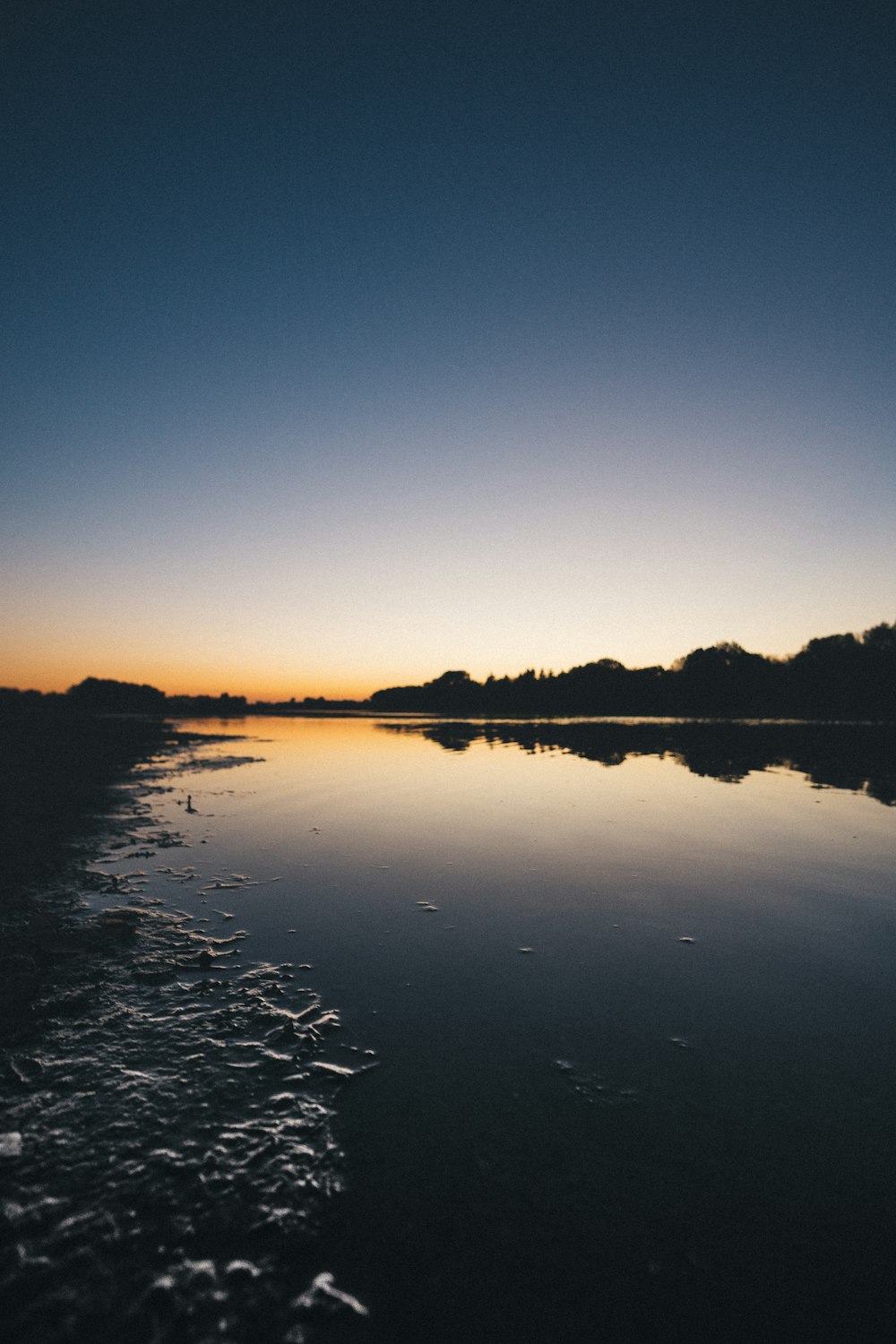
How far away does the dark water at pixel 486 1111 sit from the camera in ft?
12.4

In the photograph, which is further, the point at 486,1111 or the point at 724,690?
the point at 724,690

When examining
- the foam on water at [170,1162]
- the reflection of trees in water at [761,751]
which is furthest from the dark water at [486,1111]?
the reflection of trees in water at [761,751]

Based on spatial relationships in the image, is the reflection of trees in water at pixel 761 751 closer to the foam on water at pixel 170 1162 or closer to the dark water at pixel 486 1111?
the dark water at pixel 486 1111

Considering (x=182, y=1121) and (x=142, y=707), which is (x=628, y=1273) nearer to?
(x=182, y=1121)

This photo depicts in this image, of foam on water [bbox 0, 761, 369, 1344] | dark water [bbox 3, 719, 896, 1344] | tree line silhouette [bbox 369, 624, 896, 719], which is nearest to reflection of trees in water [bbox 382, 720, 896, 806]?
dark water [bbox 3, 719, 896, 1344]

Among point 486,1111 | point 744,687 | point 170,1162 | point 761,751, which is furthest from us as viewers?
point 744,687

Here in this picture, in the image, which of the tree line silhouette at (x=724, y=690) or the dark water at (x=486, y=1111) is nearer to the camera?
the dark water at (x=486, y=1111)

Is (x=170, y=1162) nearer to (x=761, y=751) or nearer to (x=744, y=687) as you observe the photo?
(x=761, y=751)

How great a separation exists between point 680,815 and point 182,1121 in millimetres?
17085

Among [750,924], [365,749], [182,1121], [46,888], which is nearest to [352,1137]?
[182,1121]

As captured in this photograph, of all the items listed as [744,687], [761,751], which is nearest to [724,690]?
[744,687]

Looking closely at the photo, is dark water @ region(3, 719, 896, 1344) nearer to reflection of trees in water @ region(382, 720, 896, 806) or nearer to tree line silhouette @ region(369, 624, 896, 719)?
reflection of trees in water @ region(382, 720, 896, 806)

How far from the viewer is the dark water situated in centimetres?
378

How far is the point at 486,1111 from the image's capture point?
546 cm
